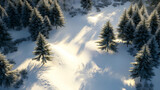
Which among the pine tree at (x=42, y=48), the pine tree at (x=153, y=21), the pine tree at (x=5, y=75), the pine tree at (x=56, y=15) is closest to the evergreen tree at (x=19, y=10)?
the pine tree at (x=56, y=15)

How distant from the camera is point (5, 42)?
29.9 m

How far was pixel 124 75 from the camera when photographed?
25000 millimetres

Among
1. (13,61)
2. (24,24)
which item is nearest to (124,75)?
(13,61)

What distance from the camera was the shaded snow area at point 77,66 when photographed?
2280cm

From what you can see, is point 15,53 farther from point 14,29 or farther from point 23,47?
point 14,29

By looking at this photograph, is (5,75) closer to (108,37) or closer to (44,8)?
(108,37)

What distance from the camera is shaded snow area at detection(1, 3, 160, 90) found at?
22.8m

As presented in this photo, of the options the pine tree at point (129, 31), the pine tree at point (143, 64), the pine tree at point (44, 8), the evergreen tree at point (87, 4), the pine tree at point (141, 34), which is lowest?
the pine tree at point (143, 64)

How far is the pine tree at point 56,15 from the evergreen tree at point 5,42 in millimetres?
13759

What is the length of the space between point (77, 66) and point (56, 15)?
19.0m

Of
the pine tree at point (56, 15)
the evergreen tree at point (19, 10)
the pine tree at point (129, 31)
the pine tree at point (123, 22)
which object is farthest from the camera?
the evergreen tree at point (19, 10)

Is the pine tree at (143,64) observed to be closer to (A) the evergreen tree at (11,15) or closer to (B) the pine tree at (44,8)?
(B) the pine tree at (44,8)

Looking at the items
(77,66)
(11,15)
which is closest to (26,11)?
(11,15)

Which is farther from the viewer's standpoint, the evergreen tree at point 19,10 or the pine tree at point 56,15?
the evergreen tree at point 19,10
